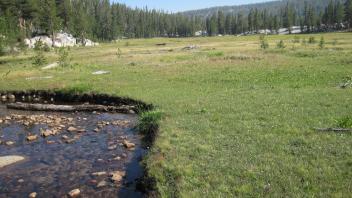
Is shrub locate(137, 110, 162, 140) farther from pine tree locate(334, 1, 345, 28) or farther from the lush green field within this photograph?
pine tree locate(334, 1, 345, 28)

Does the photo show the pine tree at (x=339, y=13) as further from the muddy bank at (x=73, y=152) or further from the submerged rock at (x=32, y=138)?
the submerged rock at (x=32, y=138)

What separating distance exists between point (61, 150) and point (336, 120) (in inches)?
517

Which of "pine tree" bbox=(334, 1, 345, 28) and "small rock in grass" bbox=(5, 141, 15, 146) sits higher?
"pine tree" bbox=(334, 1, 345, 28)

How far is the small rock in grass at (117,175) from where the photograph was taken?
44.5 feet

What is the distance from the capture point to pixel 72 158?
1628cm

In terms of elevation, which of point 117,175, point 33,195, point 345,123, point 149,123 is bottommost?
point 33,195

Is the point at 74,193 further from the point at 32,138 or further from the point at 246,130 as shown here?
the point at 32,138

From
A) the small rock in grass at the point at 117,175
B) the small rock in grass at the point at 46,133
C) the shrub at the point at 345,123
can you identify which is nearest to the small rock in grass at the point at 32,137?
the small rock in grass at the point at 46,133

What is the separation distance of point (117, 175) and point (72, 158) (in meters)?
3.46

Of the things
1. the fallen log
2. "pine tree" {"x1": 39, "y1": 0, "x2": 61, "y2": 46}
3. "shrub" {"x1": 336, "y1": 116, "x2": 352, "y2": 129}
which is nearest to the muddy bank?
the fallen log

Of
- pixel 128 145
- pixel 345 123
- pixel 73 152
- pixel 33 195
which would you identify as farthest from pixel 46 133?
pixel 345 123

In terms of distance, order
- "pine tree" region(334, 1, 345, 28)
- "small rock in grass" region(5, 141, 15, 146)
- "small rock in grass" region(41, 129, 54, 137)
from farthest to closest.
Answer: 1. "pine tree" region(334, 1, 345, 28)
2. "small rock in grass" region(41, 129, 54, 137)
3. "small rock in grass" region(5, 141, 15, 146)

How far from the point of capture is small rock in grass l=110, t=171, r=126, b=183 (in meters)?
13.6

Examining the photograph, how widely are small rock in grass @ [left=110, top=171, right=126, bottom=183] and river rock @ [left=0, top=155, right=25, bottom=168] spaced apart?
5041 mm
